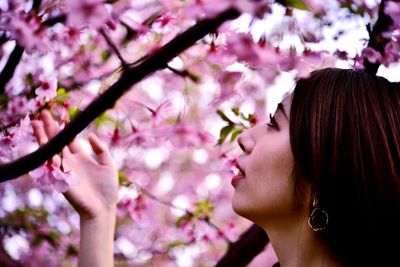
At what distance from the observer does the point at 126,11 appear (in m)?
1.73

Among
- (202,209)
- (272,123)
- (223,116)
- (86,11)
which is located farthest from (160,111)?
(202,209)

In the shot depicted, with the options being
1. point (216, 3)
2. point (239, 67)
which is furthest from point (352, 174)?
point (216, 3)

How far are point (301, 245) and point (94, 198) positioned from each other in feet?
1.94

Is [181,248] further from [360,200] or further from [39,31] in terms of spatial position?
[39,31]

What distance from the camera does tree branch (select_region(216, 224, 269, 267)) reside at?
83.3 inches

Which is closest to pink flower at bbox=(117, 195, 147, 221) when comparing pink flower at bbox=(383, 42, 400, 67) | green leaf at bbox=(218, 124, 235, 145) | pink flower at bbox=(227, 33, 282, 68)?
green leaf at bbox=(218, 124, 235, 145)

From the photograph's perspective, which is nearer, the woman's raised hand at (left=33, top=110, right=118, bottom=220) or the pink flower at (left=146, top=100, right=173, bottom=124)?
the pink flower at (left=146, top=100, right=173, bottom=124)

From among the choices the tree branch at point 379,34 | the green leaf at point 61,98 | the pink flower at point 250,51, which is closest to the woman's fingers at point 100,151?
the green leaf at point 61,98

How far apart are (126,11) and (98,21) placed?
2.02 feet

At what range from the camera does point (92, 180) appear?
1.94m

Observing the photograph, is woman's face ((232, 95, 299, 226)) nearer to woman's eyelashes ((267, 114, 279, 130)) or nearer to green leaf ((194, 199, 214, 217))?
woman's eyelashes ((267, 114, 279, 130))

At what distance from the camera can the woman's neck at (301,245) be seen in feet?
5.55

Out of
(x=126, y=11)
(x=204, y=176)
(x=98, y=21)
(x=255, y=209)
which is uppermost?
(x=98, y=21)

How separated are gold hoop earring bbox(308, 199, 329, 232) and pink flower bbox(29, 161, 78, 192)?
588mm
